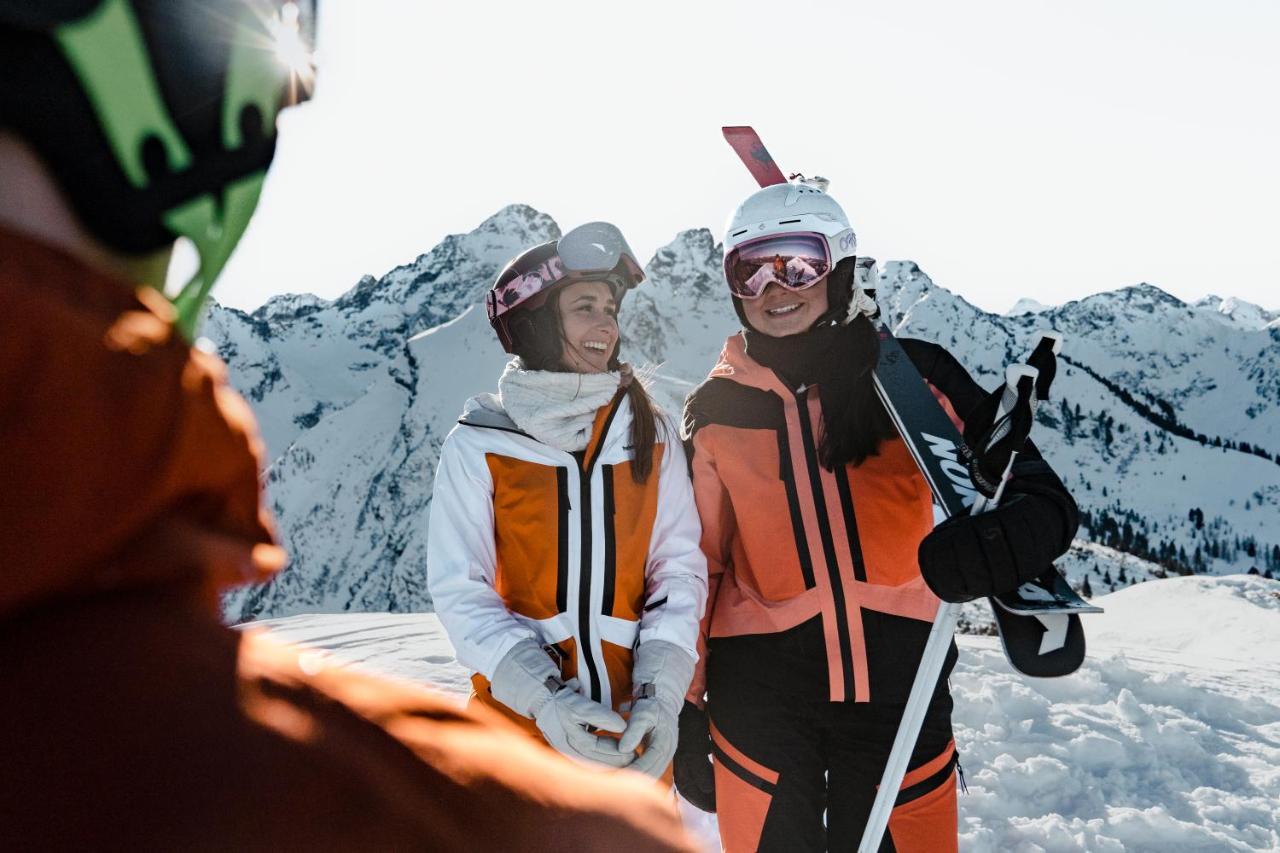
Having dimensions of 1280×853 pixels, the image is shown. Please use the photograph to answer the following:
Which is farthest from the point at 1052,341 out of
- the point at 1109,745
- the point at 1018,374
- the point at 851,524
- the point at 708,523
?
the point at 1109,745

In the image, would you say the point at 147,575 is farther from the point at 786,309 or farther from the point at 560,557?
the point at 786,309

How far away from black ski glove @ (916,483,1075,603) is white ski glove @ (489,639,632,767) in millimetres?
1028

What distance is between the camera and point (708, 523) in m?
2.91

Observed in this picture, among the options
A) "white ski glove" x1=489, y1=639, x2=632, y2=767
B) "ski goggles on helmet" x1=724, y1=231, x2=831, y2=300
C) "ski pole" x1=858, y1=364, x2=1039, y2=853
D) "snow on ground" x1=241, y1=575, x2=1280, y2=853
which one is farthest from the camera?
"snow on ground" x1=241, y1=575, x2=1280, y2=853

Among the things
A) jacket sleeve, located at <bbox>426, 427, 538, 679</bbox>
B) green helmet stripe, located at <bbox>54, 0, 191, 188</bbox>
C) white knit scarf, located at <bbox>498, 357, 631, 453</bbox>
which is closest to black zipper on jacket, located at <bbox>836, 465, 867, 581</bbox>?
white knit scarf, located at <bbox>498, 357, 631, 453</bbox>

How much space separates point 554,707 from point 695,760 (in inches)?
37.0

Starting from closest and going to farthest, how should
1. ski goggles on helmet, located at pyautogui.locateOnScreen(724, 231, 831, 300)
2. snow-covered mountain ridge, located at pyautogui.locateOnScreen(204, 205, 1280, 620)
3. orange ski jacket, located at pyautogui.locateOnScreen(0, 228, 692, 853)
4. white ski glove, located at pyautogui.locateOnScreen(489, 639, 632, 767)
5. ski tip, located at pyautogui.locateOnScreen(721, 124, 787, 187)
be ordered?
orange ski jacket, located at pyautogui.locateOnScreen(0, 228, 692, 853) → white ski glove, located at pyautogui.locateOnScreen(489, 639, 632, 767) → ski goggles on helmet, located at pyautogui.locateOnScreen(724, 231, 831, 300) → ski tip, located at pyautogui.locateOnScreen(721, 124, 787, 187) → snow-covered mountain ridge, located at pyautogui.locateOnScreen(204, 205, 1280, 620)

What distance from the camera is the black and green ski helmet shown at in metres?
0.54

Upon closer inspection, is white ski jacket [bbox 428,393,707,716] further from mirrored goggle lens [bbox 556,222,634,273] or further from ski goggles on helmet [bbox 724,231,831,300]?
ski goggles on helmet [bbox 724,231,831,300]

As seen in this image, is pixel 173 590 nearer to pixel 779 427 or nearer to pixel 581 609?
pixel 581 609

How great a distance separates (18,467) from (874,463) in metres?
2.62

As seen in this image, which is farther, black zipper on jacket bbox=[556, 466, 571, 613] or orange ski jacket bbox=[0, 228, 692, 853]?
black zipper on jacket bbox=[556, 466, 571, 613]

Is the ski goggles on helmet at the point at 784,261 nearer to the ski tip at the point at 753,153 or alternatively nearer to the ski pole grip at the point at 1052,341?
the ski tip at the point at 753,153

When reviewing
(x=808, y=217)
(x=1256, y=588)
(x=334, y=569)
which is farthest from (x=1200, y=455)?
(x=808, y=217)
